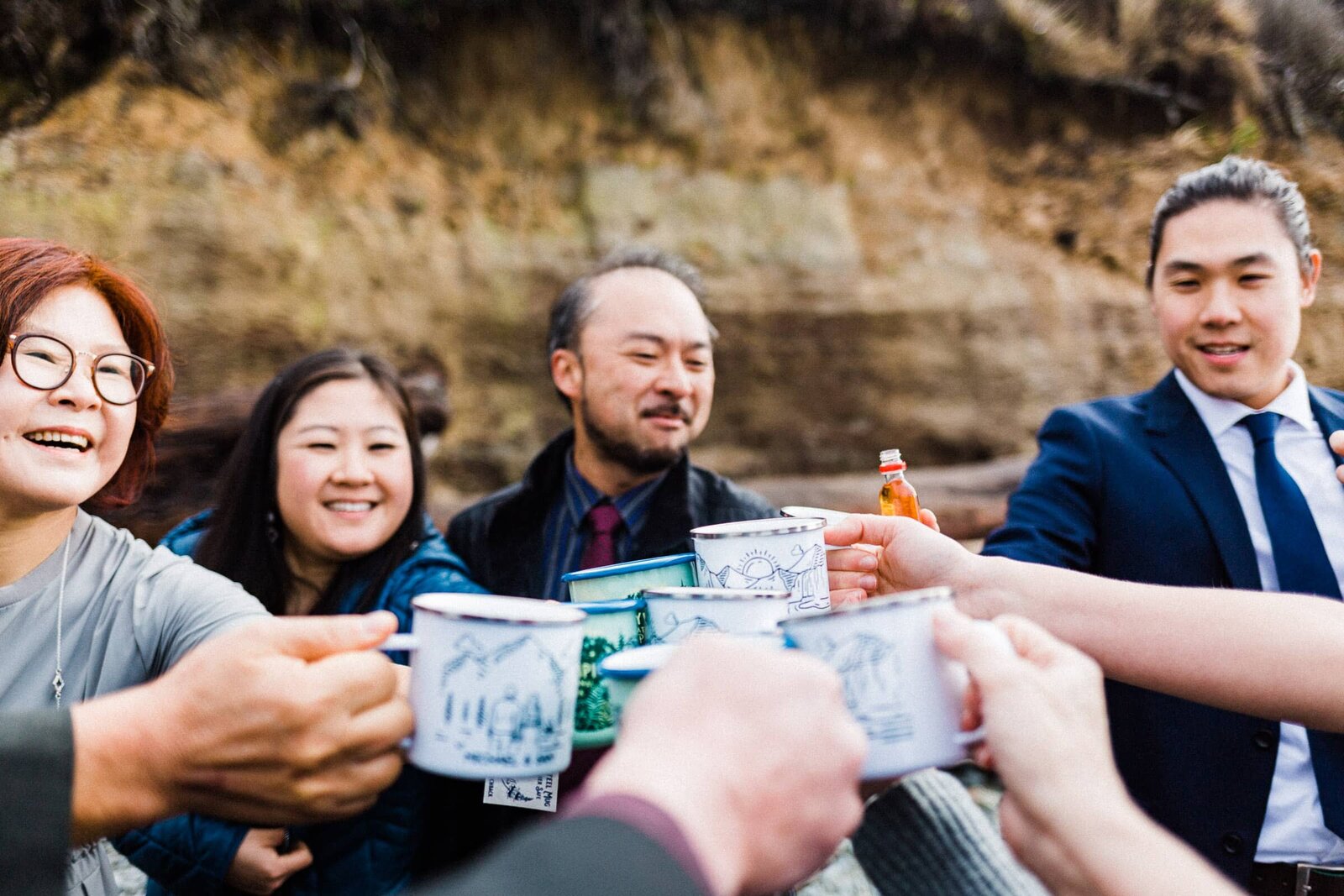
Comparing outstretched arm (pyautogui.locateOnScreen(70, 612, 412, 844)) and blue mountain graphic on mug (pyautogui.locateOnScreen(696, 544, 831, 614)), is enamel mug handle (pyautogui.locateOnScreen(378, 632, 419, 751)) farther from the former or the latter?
blue mountain graphic on mug (pyautogui.locateOnScreen(696, 544, 831, 614))

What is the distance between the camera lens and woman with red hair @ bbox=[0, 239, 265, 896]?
59.6 inches

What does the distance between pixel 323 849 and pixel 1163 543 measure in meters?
2.11

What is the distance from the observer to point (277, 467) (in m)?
2.53

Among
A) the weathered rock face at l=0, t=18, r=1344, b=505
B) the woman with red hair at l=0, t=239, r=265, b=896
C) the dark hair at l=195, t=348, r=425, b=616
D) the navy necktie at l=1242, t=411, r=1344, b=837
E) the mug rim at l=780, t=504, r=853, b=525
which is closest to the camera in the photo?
the woman with red hair at l=0, t=239, r=265, b=896

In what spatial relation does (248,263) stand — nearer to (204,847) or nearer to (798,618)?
(204,847)

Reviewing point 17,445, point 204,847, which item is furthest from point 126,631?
point 204,847

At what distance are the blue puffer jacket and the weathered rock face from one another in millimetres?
4595

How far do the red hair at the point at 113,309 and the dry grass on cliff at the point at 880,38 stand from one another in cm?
514

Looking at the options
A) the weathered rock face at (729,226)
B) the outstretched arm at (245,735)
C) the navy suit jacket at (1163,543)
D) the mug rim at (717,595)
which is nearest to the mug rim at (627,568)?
the mug rim at (717,595)

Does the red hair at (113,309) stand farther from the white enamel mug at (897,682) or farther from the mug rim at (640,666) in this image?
the white enamel mug at (897,682)

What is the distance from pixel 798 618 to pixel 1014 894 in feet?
1.39

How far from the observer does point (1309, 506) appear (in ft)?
7.28

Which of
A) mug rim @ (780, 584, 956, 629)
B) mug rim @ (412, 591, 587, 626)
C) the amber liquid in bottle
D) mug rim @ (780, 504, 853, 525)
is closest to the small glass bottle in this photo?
the amber liquid in bottle

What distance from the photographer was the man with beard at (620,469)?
291cm
